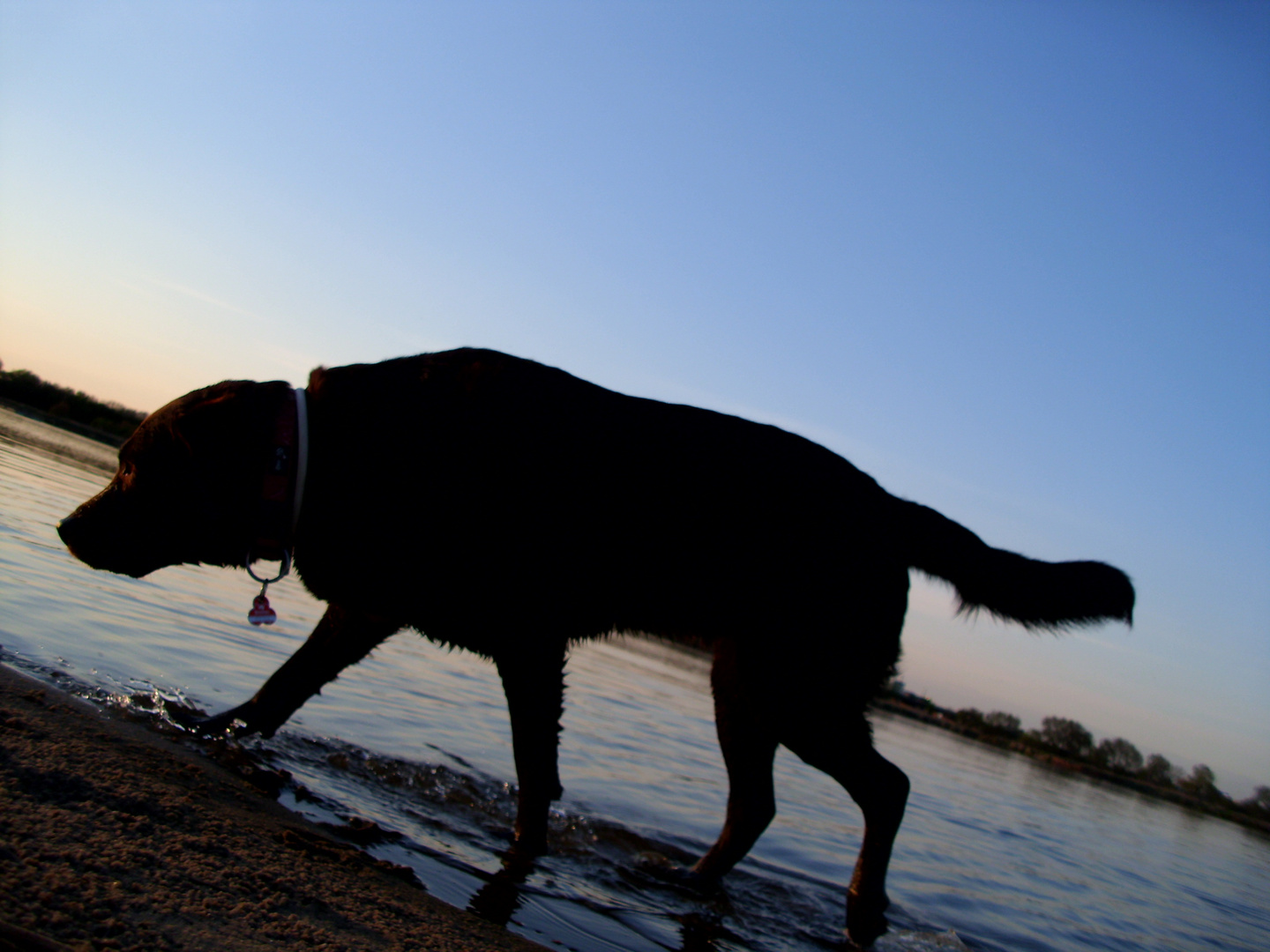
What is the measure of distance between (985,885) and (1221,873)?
200 inches

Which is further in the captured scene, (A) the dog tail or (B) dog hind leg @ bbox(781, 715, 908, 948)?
(A) the dog tail

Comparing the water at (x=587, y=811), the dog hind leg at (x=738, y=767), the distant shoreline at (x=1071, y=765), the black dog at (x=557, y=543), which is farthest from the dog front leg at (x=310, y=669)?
the distant shoreline at (x=1071, y=765)

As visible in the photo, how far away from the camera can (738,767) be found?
12.7 feet

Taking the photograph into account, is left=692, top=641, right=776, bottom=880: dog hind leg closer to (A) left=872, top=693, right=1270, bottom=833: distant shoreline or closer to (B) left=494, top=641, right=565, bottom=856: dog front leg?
(B) left=494, top=641, right=565, bottom=856: dog front leg

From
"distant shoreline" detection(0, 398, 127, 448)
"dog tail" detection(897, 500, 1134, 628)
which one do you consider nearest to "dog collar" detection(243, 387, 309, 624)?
"dog tail" detection(897, 500, 1134, 628)

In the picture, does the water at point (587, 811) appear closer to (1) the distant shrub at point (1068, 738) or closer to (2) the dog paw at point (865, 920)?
(2) the dog paw at point (865, 920)

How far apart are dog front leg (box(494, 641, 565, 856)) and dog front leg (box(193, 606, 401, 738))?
66 cm

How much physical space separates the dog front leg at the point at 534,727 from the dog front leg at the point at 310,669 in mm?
655

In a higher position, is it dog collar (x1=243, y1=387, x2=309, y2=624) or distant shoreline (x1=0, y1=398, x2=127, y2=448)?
dog collar (x1=243, y1=387, x2=309, y2=624)

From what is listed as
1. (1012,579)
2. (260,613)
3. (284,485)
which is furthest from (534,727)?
(1012,579)

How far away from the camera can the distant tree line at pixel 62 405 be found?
955 inches

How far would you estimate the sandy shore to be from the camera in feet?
4.81

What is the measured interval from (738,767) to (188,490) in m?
2.54

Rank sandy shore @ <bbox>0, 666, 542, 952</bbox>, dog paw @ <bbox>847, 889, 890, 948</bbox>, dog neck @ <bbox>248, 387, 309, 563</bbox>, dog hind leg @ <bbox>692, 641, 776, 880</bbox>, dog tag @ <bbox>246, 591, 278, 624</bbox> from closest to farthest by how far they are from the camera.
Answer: sandy shore @ <bbox>0, 666, 542, 952</bbox>, dog neck @ <bbox>248, 387, 309, 563</bbox>, dog tag @ <bbox>246, 591, 278, 624</bbox>, dog paw @ <bbox>847, 889, 890, 948</bbox>, dog hind leg @ <bbox>692, 641, 776, 880</bbox>
